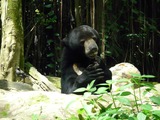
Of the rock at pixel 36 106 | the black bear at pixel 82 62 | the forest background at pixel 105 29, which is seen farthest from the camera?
the forest background at pixel 105 29

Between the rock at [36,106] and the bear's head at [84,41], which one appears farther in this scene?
the bear's head at [84,41]

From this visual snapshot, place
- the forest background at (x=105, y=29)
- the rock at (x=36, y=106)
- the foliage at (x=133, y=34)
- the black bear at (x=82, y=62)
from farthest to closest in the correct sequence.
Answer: the foliage at (x=133, y=34), the forest background at (x=105, y=29), the black bear at (x=82, y=62), the rock at (x=36, y=106)

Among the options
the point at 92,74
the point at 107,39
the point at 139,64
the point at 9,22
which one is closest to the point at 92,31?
the point at 92,74

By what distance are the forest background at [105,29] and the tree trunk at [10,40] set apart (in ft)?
8.84

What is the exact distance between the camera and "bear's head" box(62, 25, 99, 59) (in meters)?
4.85

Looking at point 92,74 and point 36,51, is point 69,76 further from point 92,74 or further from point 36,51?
point 36,51

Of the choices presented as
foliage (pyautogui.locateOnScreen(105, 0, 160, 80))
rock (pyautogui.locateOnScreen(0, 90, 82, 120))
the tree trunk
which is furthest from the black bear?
foliage (pyautogui.locateOnScreen(105, 0, 160, 80))

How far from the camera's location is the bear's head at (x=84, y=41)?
4.85 m

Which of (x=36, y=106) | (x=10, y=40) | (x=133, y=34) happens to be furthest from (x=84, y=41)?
(x=133, y=34)

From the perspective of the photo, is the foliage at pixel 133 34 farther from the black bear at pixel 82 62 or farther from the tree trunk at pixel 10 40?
the black bear at pixel 82 62

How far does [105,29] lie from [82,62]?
422cm

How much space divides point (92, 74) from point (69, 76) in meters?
0.46

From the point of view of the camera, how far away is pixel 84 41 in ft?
16.5

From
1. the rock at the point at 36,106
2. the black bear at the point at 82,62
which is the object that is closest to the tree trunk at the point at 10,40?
the black bear at the point at 82,62
